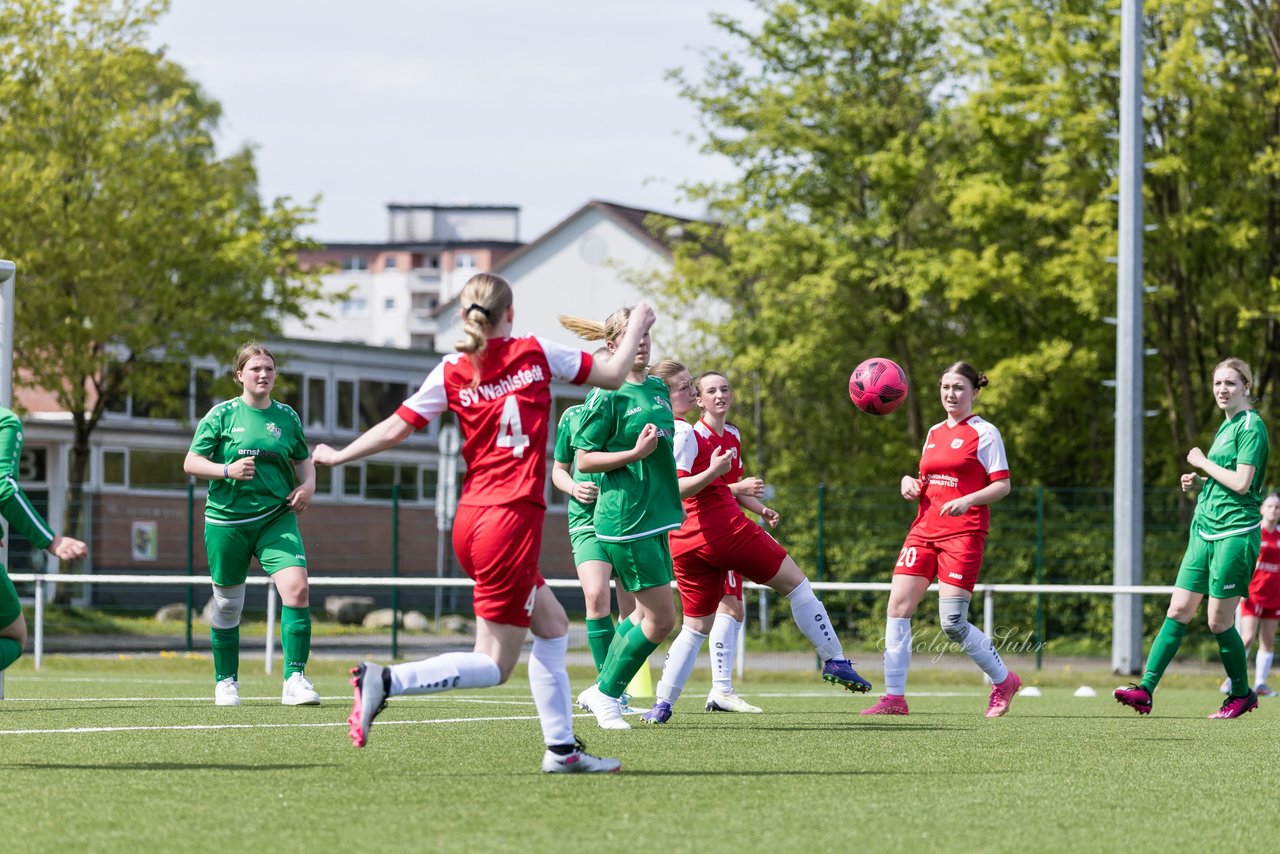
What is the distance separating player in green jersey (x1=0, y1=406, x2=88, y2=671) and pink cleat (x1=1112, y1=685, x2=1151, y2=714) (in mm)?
6244

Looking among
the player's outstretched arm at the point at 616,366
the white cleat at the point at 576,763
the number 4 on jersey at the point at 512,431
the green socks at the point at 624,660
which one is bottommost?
the white cleat at the point at 576,763

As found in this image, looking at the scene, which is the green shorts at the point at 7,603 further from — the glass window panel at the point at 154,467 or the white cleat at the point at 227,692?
the glass window panel at the point at 154,467

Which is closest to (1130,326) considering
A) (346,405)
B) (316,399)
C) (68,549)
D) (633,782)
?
(633,782)

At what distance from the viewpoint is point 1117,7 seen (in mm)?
26047

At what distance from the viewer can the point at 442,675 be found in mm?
6145

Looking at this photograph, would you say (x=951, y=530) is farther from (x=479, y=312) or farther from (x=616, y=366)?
(x=479, y=312)

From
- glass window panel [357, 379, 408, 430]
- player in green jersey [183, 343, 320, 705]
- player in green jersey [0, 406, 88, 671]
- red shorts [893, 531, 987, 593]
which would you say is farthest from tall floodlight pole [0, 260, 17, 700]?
glass window panel [357, 379, 408, 430]

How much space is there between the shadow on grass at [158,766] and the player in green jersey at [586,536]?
2.53 m

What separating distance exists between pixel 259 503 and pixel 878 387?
3.79 metres

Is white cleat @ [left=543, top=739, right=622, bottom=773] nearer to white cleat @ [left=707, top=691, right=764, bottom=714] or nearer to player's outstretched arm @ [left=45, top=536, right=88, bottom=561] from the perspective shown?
player's outstretched arm @ [left=45, top=536, right=88, bottom=561]

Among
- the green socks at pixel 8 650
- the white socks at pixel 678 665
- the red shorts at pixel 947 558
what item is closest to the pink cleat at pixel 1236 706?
the red shorts at pixel 947 558

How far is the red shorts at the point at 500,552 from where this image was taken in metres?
6.15

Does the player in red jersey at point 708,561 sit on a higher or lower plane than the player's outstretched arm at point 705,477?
lower

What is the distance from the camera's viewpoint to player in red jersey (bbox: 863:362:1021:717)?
1007 cm
